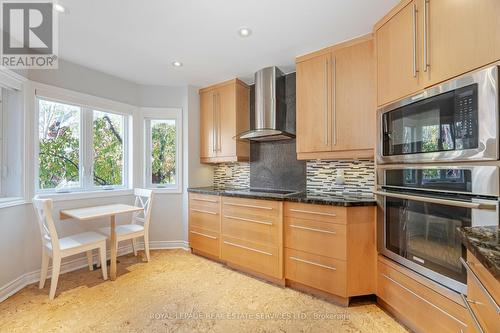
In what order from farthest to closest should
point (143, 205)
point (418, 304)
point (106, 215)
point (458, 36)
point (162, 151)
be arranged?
point (162, 151), point (143, 205), point (106, 215), point (418, 304), point (458, 36)

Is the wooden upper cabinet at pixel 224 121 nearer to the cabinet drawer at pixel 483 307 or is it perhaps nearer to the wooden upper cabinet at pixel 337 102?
the wooden upper cabinet at pixel 337 102

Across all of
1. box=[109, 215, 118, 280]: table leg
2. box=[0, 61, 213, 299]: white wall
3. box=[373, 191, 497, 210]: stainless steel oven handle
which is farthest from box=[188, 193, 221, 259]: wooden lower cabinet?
box=[373, 191, 497, 210]: stainless steel oven handle

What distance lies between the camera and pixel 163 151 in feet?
11.2

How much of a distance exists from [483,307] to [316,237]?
125 centimetres

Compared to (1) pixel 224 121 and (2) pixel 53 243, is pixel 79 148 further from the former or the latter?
(1) pixel 224 121

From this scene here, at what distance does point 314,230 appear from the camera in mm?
2021

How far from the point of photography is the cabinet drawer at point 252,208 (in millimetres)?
2250

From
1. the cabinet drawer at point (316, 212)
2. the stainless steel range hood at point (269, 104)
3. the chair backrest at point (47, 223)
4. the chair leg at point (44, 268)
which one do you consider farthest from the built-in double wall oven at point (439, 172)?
the chair leg at point (44, 268)

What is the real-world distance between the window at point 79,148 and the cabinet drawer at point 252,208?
1648mm

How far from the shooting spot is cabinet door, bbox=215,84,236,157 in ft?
9.92

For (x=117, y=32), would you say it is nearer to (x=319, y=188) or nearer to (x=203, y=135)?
(x=203, y=135)

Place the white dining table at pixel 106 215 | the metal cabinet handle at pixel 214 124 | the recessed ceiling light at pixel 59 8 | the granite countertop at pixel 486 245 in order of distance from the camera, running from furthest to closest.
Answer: the metal cabinet handle at pixel 214 124 → the white dining table at pixel 106 215 → the recessed ceiling light at pixel 59 8 → the granite countertop at pixel 486 245

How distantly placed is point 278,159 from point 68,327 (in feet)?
8.03

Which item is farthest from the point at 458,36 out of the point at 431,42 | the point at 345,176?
the point at 345,176
